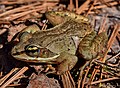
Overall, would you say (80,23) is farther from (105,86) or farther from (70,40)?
(105,86)

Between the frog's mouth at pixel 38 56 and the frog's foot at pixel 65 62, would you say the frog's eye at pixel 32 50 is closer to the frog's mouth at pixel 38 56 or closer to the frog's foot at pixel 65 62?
the frog's mouth at pixel 38 56

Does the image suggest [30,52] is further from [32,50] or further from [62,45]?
[62,45]

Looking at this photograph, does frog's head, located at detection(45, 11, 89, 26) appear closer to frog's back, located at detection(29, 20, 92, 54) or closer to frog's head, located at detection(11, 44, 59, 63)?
frog's back, located at detection(29, 20, 92, 54)

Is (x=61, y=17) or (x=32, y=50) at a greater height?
(x=61, y=17)

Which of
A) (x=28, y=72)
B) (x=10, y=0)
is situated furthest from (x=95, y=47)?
(x=10, y=0)

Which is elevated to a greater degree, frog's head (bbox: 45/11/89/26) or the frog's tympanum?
frog's head (bbox: 45/11/89/26)

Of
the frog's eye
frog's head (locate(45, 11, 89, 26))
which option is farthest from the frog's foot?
frog's head (locate(45, 11, 89, 26))

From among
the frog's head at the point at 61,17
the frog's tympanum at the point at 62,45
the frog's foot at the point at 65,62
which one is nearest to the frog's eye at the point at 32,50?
the frog's tympanum at the point at 62,45

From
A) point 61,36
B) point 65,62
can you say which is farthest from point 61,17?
point 65,62
